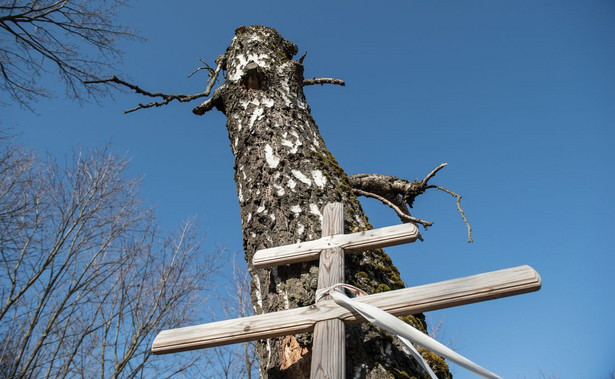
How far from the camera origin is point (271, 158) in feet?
7.65

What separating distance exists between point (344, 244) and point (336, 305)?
32 cm

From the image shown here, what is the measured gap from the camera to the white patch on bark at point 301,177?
2145mm

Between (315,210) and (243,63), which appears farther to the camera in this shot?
(243,63)

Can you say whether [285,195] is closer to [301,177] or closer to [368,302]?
[301,177]

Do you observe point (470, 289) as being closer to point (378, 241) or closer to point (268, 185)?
point (378, 241)

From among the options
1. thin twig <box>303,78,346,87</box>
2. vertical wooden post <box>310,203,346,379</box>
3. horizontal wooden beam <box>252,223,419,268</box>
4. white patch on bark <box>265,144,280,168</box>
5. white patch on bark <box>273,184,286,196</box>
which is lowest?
vertical wooden post <box>310,203,346,379</box>

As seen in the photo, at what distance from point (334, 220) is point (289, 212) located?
0.36 m

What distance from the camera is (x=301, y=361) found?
152cm

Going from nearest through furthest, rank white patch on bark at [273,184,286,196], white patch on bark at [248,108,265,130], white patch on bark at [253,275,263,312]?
white patch on bark at [253,275,263,312] → white patch on bark at [273,184,286,196] → white patch on bark at [248,108,265,130]

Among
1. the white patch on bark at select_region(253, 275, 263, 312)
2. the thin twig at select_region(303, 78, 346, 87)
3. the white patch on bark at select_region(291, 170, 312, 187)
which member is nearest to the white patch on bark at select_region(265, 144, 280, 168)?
the white patch on bark at select_region(291, 170, 312, 187)

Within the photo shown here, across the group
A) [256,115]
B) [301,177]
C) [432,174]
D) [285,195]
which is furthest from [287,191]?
[432,174]

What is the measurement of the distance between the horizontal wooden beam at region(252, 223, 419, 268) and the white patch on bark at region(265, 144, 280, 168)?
74 cm

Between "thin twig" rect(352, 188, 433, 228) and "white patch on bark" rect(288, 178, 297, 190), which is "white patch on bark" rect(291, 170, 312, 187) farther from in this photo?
"thin twig" rect(352, 188, 433, 228)

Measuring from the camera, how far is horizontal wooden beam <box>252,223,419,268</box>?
1.56m
